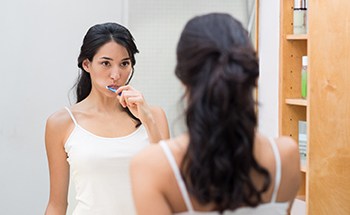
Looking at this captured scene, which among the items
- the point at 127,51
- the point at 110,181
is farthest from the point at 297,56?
the point at 110,181

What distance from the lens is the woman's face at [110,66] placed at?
1737 mm

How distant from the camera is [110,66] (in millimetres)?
1746

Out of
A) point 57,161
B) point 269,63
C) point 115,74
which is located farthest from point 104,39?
point 269,63

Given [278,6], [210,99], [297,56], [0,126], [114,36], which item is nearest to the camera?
[210,99]

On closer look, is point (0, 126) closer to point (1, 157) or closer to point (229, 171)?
point (1, 157)

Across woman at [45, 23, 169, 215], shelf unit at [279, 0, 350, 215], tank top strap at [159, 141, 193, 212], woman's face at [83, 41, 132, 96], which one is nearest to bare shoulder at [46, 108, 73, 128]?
woman at [45, 23, 169, 215]

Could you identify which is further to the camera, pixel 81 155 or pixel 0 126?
pixel 0 126

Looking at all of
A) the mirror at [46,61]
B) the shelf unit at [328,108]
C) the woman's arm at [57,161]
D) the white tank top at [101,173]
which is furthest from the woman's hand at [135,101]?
the mirror at [46,61]

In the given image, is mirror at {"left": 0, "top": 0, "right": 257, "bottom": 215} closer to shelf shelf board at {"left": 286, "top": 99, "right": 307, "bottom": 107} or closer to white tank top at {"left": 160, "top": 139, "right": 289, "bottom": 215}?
shelf shelf board at {"left": 286, "top": 99, "right": 307, "bottom": 107}

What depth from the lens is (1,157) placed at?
8.27 ft

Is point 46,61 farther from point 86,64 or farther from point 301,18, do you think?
point 301,18

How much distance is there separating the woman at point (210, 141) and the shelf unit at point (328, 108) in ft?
3.06

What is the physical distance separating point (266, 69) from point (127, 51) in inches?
31.7

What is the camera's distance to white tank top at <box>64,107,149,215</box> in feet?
5.46
